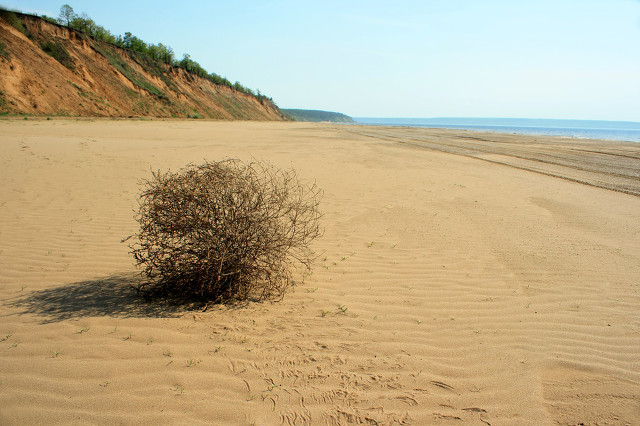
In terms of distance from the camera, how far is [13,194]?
819 centimetres

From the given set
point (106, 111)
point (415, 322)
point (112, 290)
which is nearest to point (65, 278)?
point (112, 290)

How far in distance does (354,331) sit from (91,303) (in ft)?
8.24

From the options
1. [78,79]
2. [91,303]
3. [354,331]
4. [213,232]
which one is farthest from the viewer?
[78,79]

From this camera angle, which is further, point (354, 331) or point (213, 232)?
point (213, 232)

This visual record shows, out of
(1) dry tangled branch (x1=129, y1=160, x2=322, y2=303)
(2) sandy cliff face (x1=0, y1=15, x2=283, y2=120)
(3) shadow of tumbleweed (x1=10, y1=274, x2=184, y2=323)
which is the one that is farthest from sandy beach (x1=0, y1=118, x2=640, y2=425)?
(2) sandy cliff face (x1=0, y1=15, x2=283, y2=120)

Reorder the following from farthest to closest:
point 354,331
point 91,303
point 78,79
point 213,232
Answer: point 78,79
point 91,303
point 213,232
point 354,331

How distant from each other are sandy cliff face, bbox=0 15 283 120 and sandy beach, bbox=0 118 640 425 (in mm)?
26553

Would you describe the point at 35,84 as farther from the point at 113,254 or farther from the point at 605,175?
the point at 605,175

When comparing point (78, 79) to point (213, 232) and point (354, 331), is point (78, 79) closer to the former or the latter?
point (213, 232)

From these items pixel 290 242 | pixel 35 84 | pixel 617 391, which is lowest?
pixel 617 391

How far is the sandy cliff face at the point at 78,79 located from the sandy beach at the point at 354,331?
26.6 meters

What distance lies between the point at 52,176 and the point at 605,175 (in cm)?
1615

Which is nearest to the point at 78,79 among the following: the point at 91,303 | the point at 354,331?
the point at 91,303

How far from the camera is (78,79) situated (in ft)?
115
